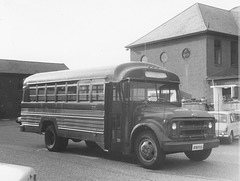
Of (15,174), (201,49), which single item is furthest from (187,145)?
(201,49)

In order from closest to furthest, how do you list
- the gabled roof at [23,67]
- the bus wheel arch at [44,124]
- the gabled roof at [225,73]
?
1. the bus wheel arch at [44,124]
2. the gabled roof at [225,73]
3. the gabled roof at [23,67]

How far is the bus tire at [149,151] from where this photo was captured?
8.13 meters

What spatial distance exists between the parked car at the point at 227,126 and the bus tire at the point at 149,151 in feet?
21.6

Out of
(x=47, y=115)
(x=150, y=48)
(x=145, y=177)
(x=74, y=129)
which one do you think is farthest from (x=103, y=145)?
(x=150, y=48)

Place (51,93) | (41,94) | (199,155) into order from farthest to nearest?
(41,94) → (51,93) → (199,155)

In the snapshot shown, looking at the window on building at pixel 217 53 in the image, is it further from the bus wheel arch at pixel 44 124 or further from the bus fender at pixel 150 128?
the bus fender at pixel 150 128

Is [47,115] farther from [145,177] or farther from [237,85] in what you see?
[237,85]

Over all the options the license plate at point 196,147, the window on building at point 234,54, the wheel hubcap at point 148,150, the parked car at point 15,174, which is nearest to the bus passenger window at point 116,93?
the wheel hubcap at point 148,150

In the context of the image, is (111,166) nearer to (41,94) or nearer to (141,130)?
(141,130)

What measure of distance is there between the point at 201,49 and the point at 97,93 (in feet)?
79.5

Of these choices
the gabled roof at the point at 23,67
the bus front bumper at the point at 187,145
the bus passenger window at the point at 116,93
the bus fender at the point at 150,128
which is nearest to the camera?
the bus front bumper at the point at 187,145

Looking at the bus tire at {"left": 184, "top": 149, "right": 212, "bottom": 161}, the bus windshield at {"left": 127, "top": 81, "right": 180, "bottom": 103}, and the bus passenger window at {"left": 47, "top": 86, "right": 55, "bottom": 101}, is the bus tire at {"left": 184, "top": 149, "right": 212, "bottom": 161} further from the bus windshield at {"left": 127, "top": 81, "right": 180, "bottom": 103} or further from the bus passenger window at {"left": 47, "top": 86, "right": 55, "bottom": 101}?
the bus passenger window at {"left": 47, "top": 86, "right": 55, "bottom": 101}

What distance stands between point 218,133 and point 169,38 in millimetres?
21598

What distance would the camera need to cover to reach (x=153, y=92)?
9.38m
